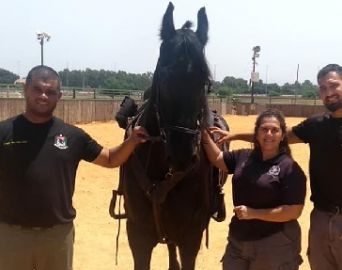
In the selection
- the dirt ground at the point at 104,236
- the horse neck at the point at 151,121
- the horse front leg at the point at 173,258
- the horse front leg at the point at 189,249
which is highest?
the horse neck at the point at 151,121

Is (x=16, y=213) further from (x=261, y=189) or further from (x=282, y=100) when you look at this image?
(x=282, y=100)

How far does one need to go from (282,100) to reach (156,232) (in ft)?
159

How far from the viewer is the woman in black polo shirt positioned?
125 inches

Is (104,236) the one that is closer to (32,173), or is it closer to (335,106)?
(32,173)

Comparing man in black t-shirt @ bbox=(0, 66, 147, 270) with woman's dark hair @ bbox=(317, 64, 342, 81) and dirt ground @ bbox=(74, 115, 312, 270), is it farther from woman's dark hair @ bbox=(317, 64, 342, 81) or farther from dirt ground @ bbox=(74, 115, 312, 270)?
dirt ground @ bbox=(74, 115, 312, 270)

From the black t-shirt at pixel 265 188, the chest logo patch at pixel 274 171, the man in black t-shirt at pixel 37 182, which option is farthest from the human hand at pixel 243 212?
the man in black t-shirt at pixel 37 182

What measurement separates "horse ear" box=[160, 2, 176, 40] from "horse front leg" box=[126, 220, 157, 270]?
1.56 metres

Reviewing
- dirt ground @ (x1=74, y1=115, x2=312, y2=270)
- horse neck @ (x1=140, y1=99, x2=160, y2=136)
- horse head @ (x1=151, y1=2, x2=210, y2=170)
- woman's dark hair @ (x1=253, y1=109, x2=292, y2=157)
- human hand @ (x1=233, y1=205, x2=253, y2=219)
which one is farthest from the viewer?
dirt ground @ (x1=74, y1=115, x2=312, y2=270)

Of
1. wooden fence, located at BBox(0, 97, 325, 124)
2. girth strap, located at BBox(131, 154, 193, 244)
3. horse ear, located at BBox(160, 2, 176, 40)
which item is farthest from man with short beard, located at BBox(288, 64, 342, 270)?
wooden fence, located at BBox(0, 97, 325, 124)

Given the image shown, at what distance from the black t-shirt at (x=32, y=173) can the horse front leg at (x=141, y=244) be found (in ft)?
2.95

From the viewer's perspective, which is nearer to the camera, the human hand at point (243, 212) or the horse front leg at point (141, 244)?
the human hand at point (243, 212)

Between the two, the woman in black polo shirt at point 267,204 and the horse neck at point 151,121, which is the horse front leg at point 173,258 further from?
the horse neck at point 151,121

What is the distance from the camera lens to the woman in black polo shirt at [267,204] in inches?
125

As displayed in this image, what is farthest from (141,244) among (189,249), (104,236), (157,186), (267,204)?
(104,236)
